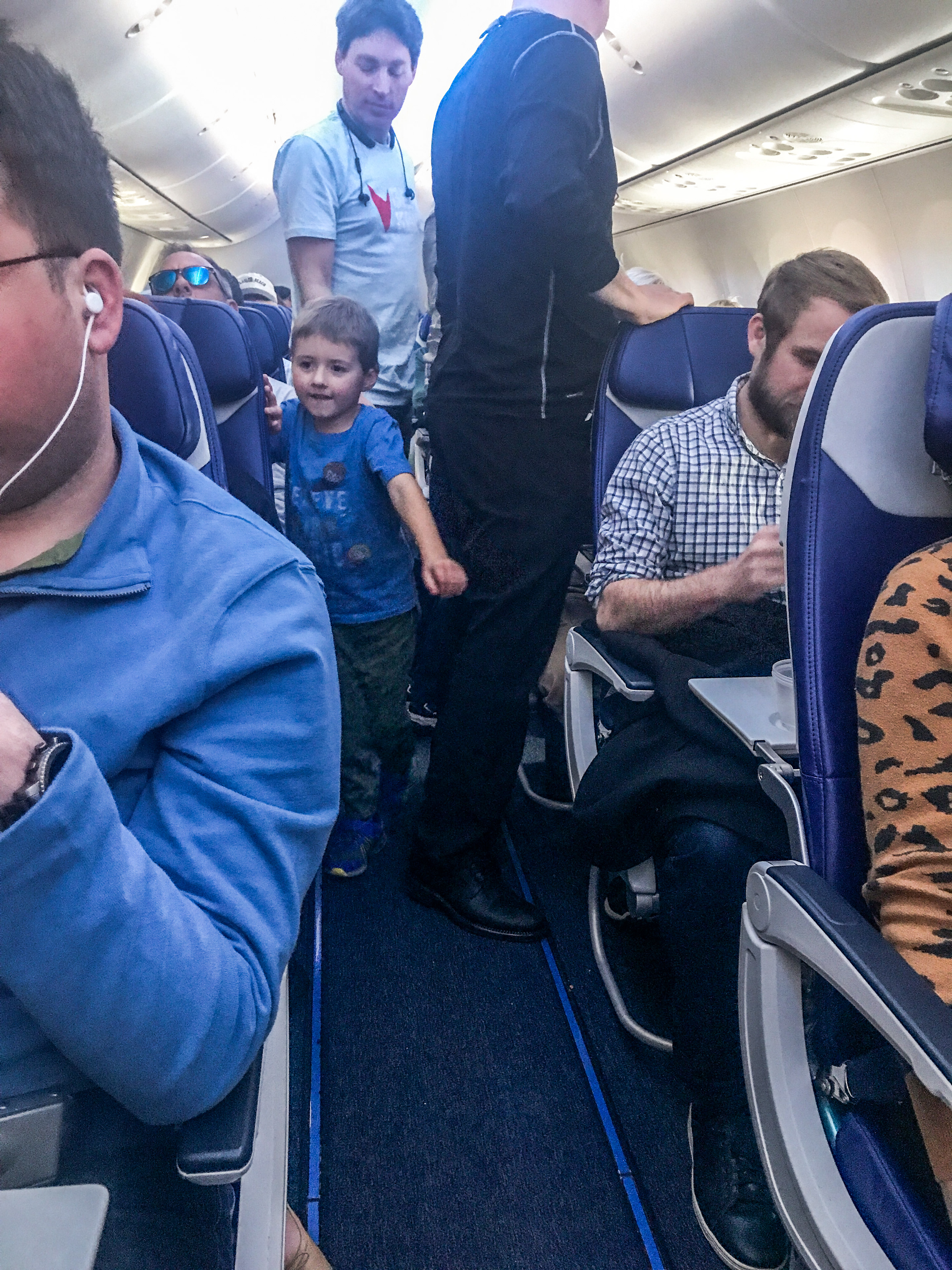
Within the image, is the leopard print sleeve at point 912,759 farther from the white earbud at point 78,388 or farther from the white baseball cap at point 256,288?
the white baseball cap at point 256,288

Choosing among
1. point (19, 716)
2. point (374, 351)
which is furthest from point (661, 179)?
point (19, 716)

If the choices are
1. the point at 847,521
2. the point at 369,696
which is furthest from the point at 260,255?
the point at 847,521

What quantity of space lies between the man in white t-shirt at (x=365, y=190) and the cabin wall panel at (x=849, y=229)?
1.83m

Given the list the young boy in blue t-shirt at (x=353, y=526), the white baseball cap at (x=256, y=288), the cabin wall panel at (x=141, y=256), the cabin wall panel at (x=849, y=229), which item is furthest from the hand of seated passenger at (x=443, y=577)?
the cabin wall panel at (x=141, y=256)

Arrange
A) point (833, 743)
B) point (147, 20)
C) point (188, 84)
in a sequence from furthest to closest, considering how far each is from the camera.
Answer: point (188, 84) < point (147, 20) < point (833, 743)

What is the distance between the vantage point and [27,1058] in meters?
0.74

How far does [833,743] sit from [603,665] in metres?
0.61

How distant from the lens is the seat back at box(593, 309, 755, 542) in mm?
2000

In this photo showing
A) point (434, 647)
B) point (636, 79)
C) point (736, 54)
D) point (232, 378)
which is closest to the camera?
point (232, 378)

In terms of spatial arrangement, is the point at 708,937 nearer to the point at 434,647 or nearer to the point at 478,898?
the point at 478,898

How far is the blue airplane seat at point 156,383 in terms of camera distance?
1.54 metres

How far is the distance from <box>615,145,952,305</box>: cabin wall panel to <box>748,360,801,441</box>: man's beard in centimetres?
230

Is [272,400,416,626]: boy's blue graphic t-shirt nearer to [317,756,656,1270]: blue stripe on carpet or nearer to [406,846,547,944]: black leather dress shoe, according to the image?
[406,846,547,944]: black leather dress shoe

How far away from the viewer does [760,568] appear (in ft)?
5.12
